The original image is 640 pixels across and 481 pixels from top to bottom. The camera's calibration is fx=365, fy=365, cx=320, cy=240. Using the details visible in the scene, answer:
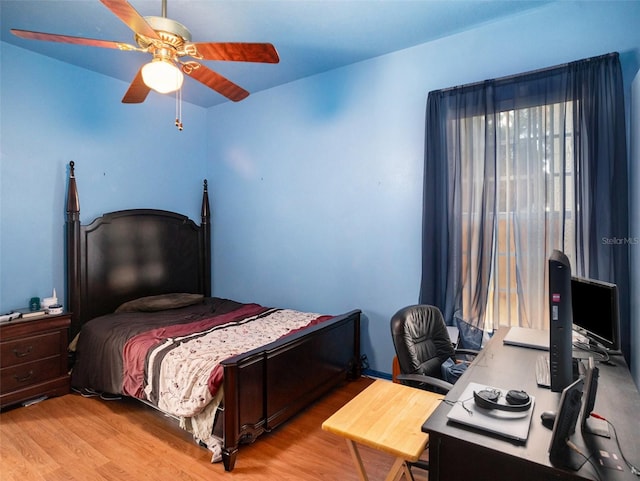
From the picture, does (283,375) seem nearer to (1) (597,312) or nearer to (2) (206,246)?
(1) (597,312)

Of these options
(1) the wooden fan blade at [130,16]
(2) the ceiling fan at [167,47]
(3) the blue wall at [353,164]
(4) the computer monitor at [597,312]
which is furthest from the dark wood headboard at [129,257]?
(4) the computer monitor at [597,312]

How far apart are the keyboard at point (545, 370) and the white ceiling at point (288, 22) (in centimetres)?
240

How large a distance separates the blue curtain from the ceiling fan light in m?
2.00

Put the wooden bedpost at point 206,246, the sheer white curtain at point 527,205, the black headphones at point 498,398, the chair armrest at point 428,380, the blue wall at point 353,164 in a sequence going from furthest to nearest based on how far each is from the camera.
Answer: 1. the wooden bedpost at point 206,246
2. the blue wall at point 353,164
3. the sheer white curtain at point 527,205
4. the chair armrest at point 428,380
5. the black headphones at point 498,398

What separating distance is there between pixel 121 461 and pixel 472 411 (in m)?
2.11

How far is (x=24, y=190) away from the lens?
3.20 m

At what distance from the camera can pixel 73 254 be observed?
3385mm

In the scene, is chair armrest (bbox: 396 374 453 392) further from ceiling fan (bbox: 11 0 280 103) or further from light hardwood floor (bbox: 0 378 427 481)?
ceiling fan (bbox: 11 0 280 103)

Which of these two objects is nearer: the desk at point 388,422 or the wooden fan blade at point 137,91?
the desk at point 388,422

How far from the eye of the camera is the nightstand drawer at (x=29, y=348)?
282 cm

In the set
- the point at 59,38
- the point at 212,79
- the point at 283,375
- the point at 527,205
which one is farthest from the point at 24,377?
the point at 527,205

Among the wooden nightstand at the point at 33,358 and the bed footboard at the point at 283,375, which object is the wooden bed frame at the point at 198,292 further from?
the wooden nightstand at the point at 33,358

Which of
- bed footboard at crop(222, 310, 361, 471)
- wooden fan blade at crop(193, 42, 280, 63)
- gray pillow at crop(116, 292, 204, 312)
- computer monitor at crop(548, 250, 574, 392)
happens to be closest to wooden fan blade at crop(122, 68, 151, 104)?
wooden fan blade at crop(193, 42, 280, 63)

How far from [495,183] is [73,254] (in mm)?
3717
